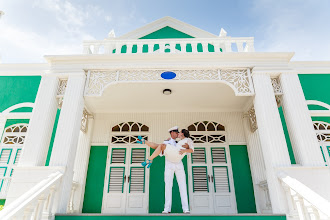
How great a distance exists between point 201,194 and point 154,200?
1.27 meters

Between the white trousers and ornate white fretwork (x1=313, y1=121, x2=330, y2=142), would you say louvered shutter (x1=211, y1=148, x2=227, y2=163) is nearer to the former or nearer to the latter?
ornate white fretwork (x1=313, y1=121, x2=330, y2=142)

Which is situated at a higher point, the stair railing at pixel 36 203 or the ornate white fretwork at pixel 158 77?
the ornate white fretwork at pixel 158 77

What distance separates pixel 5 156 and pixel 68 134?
276cm

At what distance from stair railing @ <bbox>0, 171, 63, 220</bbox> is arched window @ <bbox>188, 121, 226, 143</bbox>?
12.9 feet

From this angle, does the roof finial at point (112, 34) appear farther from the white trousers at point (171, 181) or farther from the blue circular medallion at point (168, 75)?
the white trousers at point (171, 181)

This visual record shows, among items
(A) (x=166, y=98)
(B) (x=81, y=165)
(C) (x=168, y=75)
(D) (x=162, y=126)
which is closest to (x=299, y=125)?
(C) (x=168, y=75)

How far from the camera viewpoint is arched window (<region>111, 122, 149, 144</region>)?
22.1ft

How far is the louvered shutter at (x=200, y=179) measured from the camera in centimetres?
612

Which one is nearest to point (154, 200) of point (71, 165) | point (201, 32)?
point (71, 165)

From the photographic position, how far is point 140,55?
5.15m

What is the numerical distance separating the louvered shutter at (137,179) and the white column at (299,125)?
3.81 m

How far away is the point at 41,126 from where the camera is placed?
454 centimetres

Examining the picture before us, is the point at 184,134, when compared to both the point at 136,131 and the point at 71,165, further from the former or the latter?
the point at 136,131

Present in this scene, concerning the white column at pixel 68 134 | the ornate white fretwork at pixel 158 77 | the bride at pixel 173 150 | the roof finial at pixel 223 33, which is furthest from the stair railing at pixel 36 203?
the roof finial at pixel 223 33
